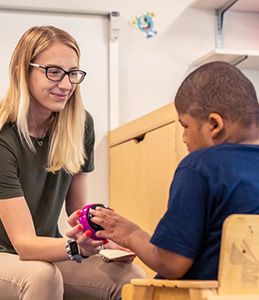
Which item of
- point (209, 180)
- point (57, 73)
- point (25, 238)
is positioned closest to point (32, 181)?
point (25, 238)

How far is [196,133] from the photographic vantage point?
1.01 meters

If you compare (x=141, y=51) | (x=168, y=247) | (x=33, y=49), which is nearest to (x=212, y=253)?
(x=168, y=247)

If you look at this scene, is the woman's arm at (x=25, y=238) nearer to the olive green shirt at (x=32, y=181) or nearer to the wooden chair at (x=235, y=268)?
the olive green shirt at (x=32, y=181)

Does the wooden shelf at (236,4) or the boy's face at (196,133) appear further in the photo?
the wooden shelf at (236,4)

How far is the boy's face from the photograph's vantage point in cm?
100

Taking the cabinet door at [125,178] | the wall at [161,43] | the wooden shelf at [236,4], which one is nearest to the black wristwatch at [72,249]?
the cabinet door at [125,178]

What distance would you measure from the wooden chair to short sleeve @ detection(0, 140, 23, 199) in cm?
60

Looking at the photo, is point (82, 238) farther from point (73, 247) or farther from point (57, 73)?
point (57, 73)

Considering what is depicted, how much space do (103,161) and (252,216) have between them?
1425 mm

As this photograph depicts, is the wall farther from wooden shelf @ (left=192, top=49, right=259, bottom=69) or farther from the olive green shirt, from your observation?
the olive green shirt

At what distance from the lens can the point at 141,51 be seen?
228 centimetres

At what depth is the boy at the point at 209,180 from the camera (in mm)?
899

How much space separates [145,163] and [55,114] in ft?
1.33

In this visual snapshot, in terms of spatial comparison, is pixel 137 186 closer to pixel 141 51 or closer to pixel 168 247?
pixel 141 51
